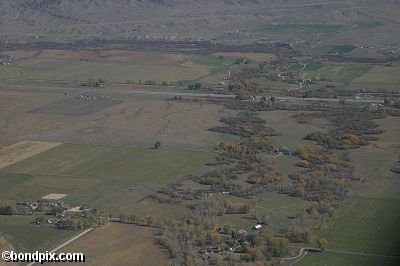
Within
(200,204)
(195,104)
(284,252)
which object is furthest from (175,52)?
(284,252)

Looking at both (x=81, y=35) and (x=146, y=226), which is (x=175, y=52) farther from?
(x=146, y=226)

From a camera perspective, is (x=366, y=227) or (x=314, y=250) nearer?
(x=314, y=250)

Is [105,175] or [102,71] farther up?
[102,71]

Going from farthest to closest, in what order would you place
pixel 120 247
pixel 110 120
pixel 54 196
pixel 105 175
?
pixel 110 120 < pixel 105 175 < pixel 54 196 < pixel 120 247

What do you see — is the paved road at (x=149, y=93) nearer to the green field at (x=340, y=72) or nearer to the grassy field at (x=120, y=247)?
the green field at (x=340, y=72)

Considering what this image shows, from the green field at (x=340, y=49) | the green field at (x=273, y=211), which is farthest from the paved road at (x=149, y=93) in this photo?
the green field at (x=273, y=211)

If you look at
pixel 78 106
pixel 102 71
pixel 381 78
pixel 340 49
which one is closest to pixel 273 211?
pixel 78 106

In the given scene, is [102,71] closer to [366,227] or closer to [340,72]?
[340,72]

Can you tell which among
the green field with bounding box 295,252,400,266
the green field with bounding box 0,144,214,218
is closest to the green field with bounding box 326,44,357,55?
the green field with bounding box 0,144,214,218
